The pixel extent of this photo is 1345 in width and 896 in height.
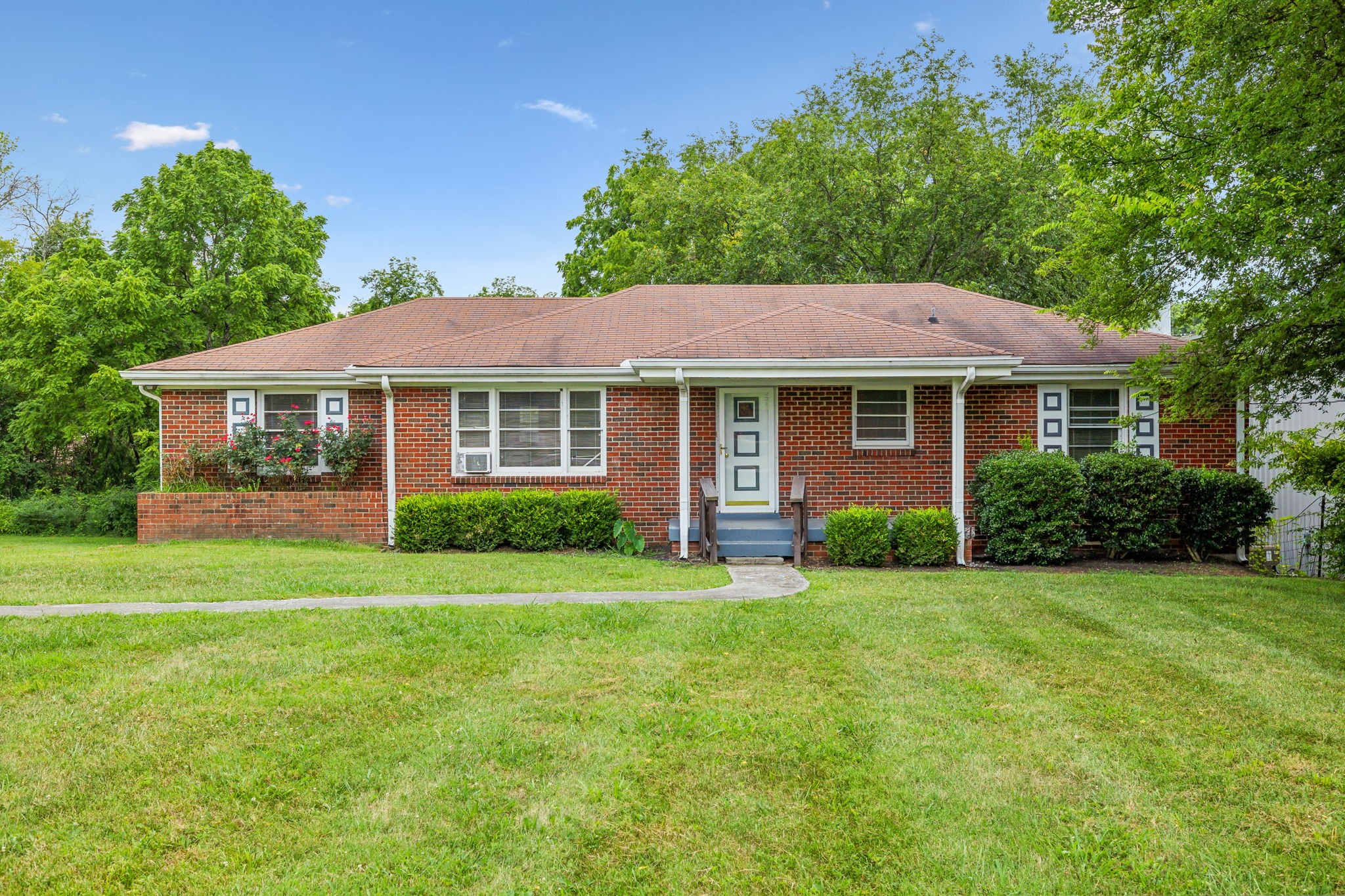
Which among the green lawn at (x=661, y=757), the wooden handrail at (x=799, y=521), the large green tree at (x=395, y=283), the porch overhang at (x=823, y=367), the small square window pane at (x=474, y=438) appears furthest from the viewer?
the large green tree at (x=395, y=283)

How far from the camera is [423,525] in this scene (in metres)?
11.8

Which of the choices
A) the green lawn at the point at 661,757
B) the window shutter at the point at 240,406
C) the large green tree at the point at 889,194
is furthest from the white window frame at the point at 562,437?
the large green tree at the point at 889,194

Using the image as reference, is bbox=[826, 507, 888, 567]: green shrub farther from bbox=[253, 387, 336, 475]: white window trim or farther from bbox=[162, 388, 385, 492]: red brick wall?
bbox=[253, 387, 336, 475]: white window trim

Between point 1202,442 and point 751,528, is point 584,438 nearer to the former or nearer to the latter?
point 751,528

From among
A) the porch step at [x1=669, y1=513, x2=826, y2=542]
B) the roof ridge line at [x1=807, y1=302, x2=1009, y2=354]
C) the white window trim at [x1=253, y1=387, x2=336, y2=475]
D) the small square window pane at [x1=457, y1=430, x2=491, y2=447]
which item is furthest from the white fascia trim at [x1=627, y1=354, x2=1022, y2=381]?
the white window trim at [x1=253, y1=387, x2=336, y2=475]

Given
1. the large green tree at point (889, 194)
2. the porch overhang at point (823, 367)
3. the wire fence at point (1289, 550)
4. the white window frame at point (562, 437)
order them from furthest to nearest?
the large green tree at point (889, 194) → the white window frame at point (562, 437) → the porch overhang at point (823, 367) → the wire fence at point (1289, 550)

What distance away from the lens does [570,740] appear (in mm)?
4098

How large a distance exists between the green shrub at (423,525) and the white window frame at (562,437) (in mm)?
1186

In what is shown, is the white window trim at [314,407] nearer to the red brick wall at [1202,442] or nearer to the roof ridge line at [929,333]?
the roof ridge line at [929,333]

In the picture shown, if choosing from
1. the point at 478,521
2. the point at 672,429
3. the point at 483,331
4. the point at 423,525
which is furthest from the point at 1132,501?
the point at 483,331

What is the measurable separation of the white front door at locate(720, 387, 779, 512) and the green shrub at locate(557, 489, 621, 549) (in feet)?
6.34

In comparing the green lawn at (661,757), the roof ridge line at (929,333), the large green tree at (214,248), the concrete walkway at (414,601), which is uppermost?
the large green tree at (214,248)

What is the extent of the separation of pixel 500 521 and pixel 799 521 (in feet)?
14.4

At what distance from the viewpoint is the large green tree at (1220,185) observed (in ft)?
22.6
